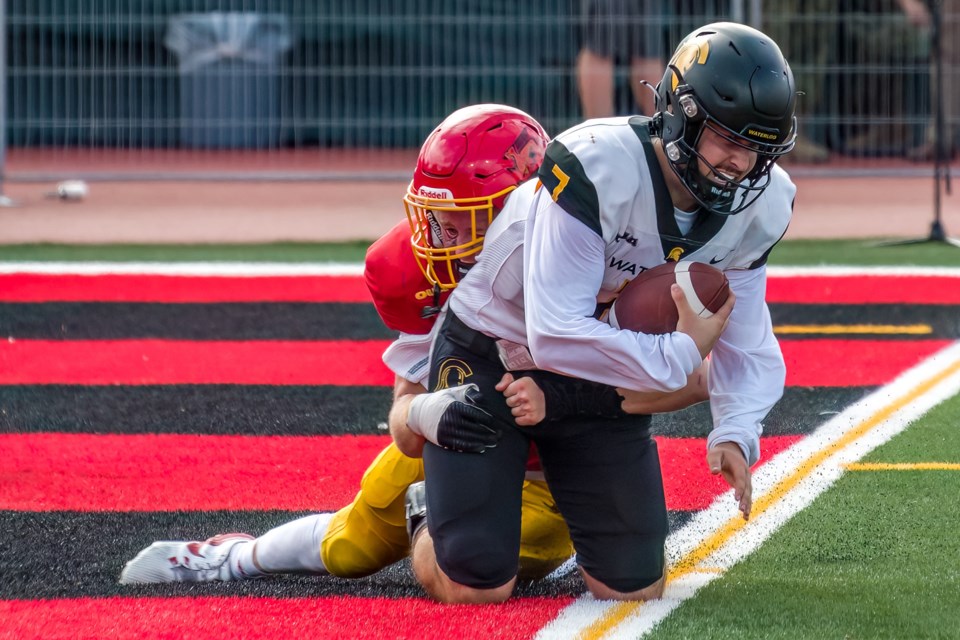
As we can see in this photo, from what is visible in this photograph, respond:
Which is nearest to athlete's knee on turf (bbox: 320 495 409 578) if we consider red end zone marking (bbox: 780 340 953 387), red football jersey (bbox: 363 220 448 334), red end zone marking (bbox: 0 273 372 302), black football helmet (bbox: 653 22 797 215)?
red football jersey (bbox: 363 220 448 334)

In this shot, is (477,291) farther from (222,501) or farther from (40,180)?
(40,180)

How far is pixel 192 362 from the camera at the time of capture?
242 inches

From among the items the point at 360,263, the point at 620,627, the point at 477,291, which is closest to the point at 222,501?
the point at 477,291

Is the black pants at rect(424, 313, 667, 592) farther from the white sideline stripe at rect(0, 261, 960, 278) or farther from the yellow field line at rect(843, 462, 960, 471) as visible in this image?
the white sideline stripe at rect(0, 261, 960, 278)

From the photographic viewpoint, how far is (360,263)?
334 inches

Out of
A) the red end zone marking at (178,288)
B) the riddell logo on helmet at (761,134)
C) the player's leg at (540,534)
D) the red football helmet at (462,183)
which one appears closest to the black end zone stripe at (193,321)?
the red end zone marking at (178,288)

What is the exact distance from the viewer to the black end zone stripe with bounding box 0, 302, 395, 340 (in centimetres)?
671

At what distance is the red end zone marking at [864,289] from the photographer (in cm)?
733

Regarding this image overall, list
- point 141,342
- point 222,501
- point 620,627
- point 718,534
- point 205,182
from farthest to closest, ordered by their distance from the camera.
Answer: point 205,182, point 141,342, point 222,501, point 718,534, point 620,627

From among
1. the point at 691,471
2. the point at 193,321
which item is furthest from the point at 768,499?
the point at 193,321

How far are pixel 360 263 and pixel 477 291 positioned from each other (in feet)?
16.5

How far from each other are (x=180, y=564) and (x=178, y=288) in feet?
14.1

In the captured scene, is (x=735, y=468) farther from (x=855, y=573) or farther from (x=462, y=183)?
(x=462, y=183)

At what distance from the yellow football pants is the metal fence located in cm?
712
